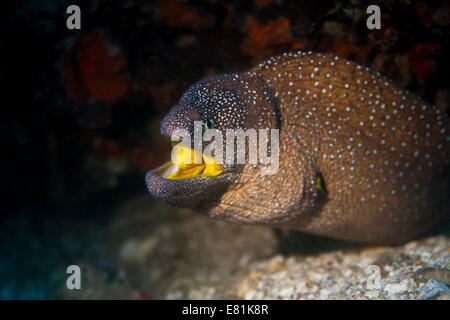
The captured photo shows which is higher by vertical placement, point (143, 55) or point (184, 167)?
point (143, 55)

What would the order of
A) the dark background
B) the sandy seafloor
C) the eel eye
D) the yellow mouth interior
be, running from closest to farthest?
the eel eye < the yellow mouth interior < the sandy seafloor < the dark background

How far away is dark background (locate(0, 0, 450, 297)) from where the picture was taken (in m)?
2.63

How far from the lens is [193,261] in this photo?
14.1 ft

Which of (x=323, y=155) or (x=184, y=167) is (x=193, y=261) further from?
(x=323, y=155)

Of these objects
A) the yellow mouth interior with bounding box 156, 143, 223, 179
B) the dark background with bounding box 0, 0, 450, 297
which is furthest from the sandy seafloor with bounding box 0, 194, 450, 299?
the yellow mouth interior with bounding box 156, 143, 223, 179

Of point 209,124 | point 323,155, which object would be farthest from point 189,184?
point 323,155

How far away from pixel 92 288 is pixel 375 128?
3241 mm

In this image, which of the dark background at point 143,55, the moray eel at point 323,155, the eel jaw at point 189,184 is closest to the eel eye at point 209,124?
the moray eel at point 323,155

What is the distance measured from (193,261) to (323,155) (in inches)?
107

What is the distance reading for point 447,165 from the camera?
108 inches

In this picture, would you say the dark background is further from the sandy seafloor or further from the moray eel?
the sandy seafloor

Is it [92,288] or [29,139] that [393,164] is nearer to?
[92,288]

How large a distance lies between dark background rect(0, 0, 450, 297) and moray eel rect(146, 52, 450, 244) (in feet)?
1.21

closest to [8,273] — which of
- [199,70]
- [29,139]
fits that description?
[29,139]
